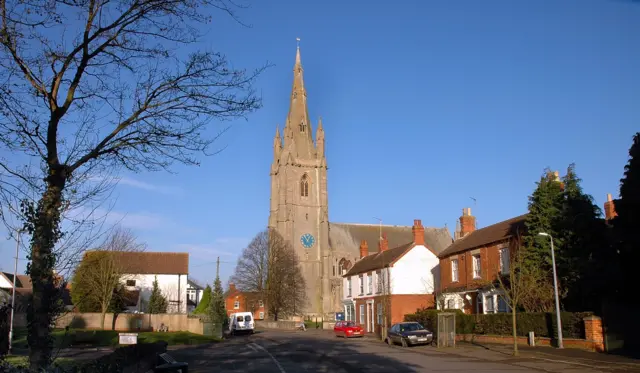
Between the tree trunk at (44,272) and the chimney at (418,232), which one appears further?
the chimney at (418,232)

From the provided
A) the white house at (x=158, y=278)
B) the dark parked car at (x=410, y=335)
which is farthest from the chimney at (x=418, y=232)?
the white house at (x=158, y=278)

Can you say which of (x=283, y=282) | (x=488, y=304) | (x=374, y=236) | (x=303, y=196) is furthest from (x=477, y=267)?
(x=374, y=236)

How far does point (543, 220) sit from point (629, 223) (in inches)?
292

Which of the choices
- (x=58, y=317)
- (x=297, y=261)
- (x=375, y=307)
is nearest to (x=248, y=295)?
(x=297, y=261)

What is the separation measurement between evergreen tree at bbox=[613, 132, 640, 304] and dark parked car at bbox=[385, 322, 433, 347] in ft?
36.9

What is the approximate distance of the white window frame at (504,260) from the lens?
1454 inches

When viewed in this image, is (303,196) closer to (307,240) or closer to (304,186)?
(304,186)

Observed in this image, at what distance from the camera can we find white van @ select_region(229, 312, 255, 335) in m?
56.7

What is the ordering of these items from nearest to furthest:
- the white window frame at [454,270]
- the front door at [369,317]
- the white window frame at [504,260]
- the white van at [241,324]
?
the white window frame at [504,260]
the white window frame at [454,270]
the front door at [369,317]
the white van at [241,324]

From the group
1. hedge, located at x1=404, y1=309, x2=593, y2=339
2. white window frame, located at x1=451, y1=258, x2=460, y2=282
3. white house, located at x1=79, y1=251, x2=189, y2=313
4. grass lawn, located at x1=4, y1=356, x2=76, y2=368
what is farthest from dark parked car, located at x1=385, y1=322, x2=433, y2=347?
white house, located at x1=79, y1=251, x2=189, y2=313

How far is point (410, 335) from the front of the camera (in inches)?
1305

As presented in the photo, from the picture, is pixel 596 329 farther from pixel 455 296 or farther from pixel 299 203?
pixel 299 203

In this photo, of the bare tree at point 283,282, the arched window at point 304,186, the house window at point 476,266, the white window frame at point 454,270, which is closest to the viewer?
the house window at point 476,266

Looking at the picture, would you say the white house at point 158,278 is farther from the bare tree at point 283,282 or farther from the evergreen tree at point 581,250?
the evergreen tree at point 581,250
